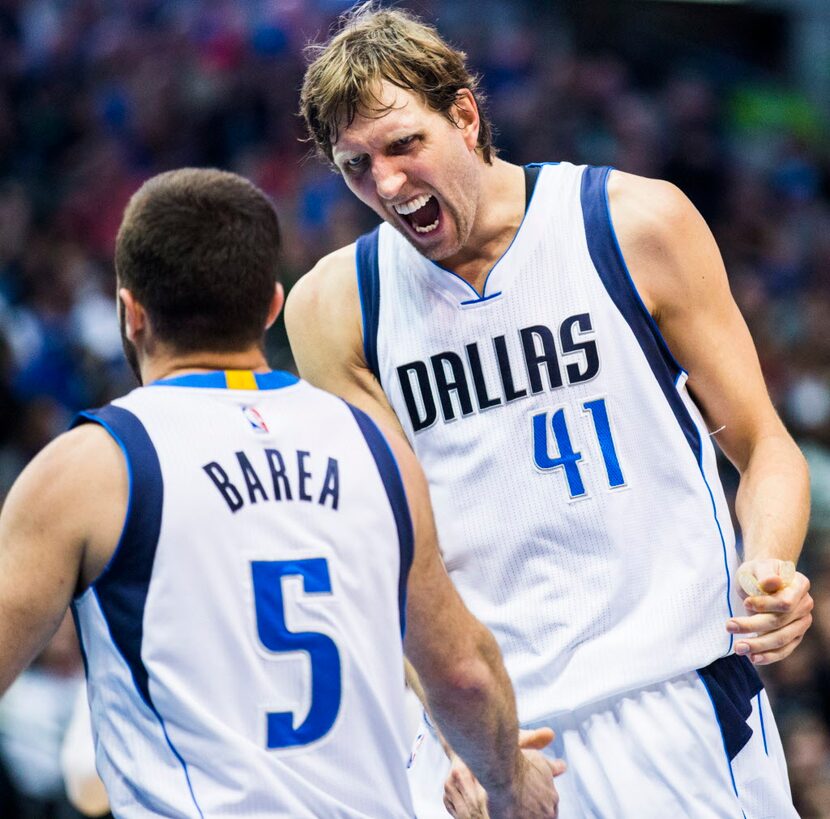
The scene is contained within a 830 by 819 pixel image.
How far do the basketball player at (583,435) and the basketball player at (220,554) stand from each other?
69 centimetres

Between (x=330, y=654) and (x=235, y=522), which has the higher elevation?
(x=235, y=522)

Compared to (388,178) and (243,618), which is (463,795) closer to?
(243,618)

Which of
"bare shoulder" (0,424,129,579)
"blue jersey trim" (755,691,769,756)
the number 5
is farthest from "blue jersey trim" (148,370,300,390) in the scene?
"blue jersey trim" (755,691,769,756)

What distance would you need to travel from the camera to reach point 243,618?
2686 millimetres

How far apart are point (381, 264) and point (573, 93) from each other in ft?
29.1

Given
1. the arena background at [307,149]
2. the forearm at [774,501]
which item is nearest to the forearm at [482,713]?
the forearm at [774,501]

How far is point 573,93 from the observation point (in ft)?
40.6

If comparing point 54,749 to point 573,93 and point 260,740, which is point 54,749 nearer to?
point 260,740

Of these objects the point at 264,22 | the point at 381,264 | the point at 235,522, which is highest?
the point at 264,22

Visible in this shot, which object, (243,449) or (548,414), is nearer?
(243,449)

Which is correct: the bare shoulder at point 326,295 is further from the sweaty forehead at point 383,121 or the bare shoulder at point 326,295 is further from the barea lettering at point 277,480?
the barea lettering at point 277,480

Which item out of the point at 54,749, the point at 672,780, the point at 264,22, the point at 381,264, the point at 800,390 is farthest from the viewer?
the point at 264,22

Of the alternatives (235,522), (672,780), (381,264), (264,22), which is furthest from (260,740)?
(264,22)

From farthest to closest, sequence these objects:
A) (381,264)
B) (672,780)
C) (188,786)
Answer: (381,264)
(672,780)
(188,786)
